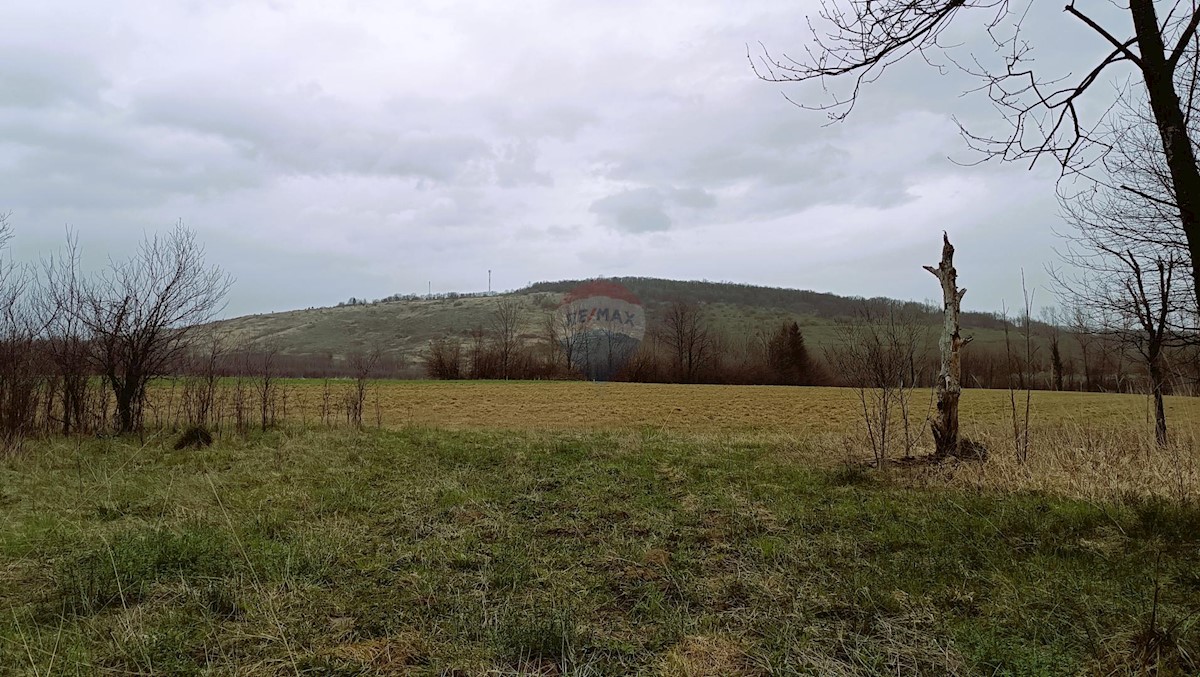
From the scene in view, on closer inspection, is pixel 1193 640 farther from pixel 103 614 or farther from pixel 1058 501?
pixel 103 614

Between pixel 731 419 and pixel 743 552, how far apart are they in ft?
57.6

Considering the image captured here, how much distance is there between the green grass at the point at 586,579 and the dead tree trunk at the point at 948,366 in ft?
6.18

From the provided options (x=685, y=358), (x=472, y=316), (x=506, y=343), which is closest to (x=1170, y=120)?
(x=506, y=343)

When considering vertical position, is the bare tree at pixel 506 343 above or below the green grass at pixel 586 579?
above

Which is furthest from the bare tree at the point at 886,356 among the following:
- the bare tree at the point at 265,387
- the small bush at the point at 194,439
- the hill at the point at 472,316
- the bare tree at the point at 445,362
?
the hill at the point at 472,316

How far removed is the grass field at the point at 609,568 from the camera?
3.02 metres

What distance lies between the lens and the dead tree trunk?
8.91 meters

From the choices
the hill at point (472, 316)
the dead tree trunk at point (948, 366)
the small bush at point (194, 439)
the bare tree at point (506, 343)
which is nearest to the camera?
the dead tree trunk at point (948, 366)

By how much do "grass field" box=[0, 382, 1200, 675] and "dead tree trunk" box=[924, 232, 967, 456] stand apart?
29.3 inches

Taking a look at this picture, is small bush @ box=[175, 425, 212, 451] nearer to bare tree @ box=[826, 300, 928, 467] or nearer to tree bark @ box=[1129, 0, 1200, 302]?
bare tree @ box=[826, 300, 928, 467]

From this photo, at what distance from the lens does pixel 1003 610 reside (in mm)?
3488

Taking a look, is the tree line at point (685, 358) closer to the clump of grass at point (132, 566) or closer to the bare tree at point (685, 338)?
the bare tree at point (685, 338)

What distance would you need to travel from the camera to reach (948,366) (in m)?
Result: 9.22
